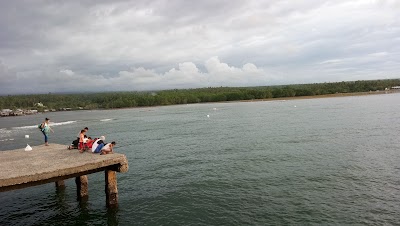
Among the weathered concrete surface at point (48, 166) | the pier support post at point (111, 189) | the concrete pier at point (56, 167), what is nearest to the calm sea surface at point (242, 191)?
the pier support post at point (111, 189)

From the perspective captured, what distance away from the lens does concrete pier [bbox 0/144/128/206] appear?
1592 centimetres

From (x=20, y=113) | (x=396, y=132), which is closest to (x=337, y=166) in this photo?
(x=396, y=132)

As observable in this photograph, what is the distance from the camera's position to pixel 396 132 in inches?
1694

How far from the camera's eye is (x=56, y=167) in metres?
17.1

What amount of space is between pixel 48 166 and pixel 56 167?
2.33ft

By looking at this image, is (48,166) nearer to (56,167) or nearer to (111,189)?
(56,167)

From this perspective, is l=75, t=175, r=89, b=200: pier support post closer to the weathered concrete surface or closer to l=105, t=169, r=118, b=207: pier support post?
the weathered concrete surface

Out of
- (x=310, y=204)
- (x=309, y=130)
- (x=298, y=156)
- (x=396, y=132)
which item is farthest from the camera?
(x=309, y=130)

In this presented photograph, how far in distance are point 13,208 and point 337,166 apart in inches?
969

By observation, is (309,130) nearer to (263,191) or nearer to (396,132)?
(396,132)

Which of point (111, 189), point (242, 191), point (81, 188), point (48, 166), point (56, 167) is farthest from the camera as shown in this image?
point (81, 188)

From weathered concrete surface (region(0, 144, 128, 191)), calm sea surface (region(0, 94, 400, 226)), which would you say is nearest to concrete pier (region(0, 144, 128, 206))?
weathered concrete surface (region(0, 144, 128, 191))

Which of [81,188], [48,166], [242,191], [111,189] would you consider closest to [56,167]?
[48,166]

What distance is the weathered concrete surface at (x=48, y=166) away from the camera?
15828 mm
